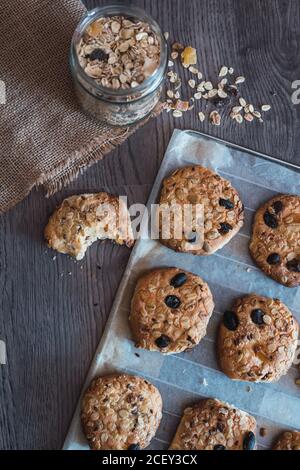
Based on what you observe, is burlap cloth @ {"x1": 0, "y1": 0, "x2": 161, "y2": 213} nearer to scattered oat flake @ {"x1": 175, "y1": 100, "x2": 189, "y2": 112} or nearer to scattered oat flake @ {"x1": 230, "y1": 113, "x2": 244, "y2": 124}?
scattered oat flake @ {"x1": 175, "y1": 100, "x2": 189, "y2": 112}

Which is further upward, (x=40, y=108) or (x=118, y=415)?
(x=40, y=108)

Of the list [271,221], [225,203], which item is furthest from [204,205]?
[271,221]

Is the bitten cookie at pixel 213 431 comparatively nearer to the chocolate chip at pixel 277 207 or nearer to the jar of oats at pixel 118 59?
the chocolate chip at pixel 277 207

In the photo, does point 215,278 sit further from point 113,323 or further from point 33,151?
point 33,151

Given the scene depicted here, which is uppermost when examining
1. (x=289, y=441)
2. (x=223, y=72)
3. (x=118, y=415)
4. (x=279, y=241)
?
(x=223, y=72)

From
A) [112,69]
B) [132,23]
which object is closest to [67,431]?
[112,69]

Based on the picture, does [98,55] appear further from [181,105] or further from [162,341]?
[162,341]
